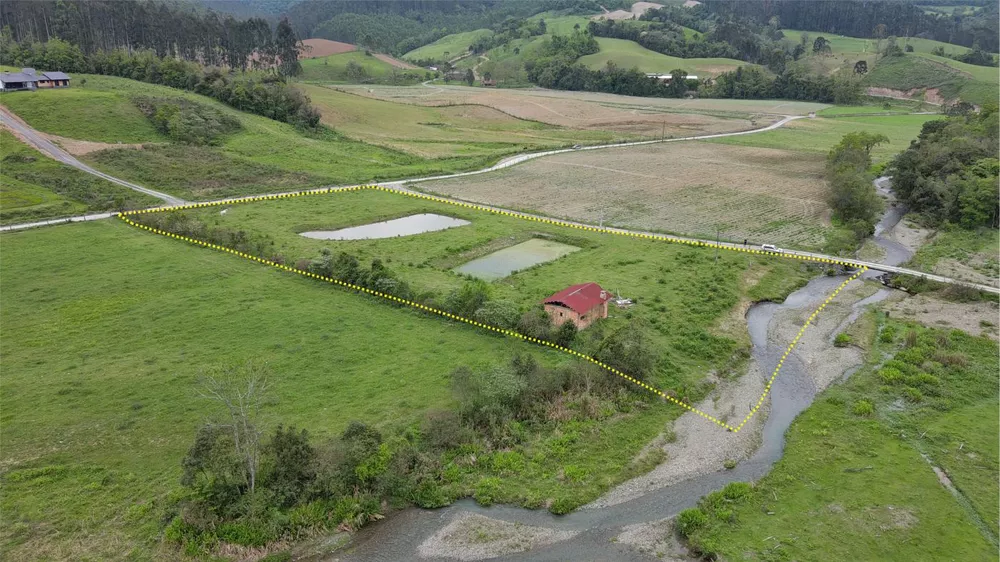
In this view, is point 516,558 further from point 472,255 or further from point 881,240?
point 881,240

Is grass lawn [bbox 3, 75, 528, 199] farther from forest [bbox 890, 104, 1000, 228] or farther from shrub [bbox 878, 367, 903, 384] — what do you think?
shrub [bbox 878, 367, 903, 384]

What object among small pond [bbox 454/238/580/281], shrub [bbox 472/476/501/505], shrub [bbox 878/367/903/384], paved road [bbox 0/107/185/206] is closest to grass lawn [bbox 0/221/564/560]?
shrub [bbox 472/476/501/505]

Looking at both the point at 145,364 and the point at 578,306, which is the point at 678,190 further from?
the point at 145,364

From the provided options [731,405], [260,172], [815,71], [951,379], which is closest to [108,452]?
[731,405]

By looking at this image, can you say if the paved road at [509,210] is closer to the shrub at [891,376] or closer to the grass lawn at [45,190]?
the grass lawn at [45,190]

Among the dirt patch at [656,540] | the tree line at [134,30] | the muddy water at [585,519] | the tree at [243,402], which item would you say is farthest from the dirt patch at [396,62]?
the dirt patch at [656,540]
